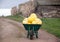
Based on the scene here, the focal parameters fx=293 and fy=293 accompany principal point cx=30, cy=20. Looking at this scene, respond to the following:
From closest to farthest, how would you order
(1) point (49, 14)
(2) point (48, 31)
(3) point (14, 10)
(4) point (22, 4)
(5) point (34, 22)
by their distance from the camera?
(5) point (34, 22), (2) point (48, 31), (1) point (49, 14), (4) point (22, 4), (3) point (14, 10)

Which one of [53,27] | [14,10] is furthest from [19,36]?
[14,10]

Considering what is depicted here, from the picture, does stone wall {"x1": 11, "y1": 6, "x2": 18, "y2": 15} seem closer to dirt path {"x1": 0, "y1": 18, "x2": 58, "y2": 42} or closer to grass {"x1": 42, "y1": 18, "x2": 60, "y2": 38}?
grass {"x1": 42, "y1": 18, "x2": 60, "y2": 38}

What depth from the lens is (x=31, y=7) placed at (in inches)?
1223

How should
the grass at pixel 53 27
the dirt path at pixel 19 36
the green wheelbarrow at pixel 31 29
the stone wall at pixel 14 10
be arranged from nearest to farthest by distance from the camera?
the dirt path at pixel 19 36, the green wheelbarrow at pixel 31 29, the grass at pixel 53 27, the stone wall at pixel 14 10

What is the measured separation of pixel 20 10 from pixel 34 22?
57.4ft

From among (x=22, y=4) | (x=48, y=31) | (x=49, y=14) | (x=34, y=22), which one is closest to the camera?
(x=34, y=22)

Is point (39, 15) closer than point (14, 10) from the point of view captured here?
Yes

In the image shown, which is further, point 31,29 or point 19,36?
point 19,36

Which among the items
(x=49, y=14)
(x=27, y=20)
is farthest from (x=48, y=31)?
(x=49, y=14)

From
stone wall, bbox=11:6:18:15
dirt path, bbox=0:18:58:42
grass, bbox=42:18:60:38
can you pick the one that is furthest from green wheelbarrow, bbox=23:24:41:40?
stone wall, bbox=11:6:18:15

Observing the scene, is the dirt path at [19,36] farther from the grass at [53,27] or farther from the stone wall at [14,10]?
the stone wall at [14,10]

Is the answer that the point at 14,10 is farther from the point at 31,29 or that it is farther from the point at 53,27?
the point at 31,29

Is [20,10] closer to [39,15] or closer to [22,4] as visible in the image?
[22,4]

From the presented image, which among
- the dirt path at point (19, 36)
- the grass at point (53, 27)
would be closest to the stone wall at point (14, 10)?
the grass at point (53, 27)
